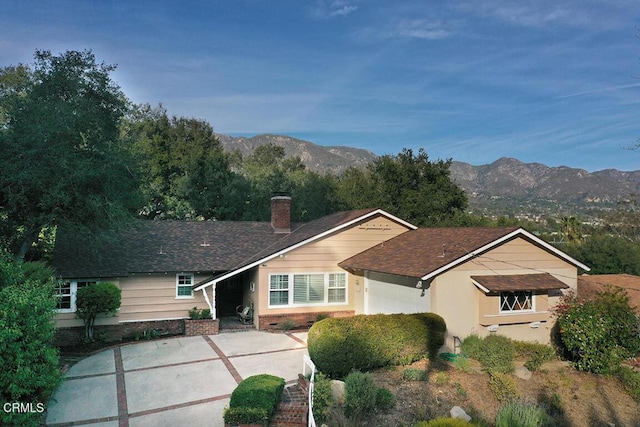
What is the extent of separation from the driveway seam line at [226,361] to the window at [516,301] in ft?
27.7

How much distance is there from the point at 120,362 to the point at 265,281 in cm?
611

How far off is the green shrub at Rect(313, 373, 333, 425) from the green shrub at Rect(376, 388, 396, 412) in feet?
3.48

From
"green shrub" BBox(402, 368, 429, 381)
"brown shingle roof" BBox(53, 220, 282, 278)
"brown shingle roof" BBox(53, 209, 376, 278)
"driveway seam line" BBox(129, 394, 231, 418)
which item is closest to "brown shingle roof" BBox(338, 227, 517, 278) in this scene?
"brown shingle roof" BBox(53, 209, 376, 278)

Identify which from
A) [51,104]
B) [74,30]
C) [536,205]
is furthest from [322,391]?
[536,205]

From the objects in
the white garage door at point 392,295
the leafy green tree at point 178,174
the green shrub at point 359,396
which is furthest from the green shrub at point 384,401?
the leafy green tree at point 178,174

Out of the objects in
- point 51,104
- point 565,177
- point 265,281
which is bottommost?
point 265,281

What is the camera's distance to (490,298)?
13414 millimetres

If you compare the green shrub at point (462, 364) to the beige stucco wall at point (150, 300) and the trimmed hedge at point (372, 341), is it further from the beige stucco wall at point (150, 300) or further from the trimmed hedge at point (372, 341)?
the beige stucco wall at point (150, 300)

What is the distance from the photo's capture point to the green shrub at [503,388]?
10.6m

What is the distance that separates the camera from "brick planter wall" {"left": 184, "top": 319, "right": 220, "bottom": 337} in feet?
54.5

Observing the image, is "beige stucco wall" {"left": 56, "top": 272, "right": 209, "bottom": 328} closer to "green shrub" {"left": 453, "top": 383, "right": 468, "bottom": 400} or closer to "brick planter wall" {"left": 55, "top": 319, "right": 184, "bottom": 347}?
"brick planter wall" {"left": 55, "top": 319, "right": 184, "bottom": 347}

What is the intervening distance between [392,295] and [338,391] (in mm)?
6718

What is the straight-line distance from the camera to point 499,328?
13648 mm

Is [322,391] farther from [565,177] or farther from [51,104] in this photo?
[565,177]
